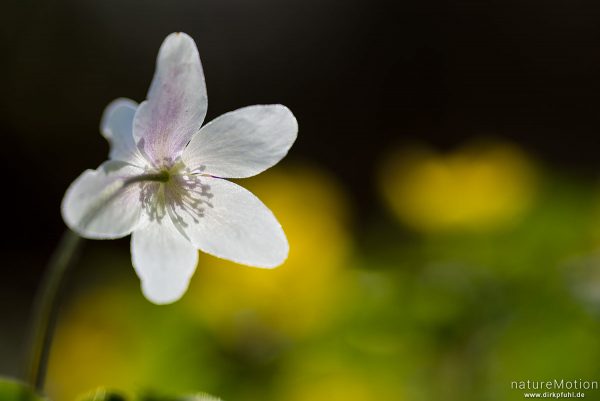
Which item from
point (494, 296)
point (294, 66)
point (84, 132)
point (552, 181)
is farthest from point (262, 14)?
point (494, 296)

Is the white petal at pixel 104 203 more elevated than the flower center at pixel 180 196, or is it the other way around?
the flower center at pixel 180 196

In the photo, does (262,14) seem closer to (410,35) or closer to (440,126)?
(410,35)

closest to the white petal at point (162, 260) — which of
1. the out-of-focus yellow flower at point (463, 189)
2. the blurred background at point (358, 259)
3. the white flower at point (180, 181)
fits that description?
the white flower at point (180, 181)

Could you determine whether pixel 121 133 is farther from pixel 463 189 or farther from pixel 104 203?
→ pixel 463 189

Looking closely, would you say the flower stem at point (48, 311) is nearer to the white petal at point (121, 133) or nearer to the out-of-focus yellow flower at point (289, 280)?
the white petal at point (121, 133)

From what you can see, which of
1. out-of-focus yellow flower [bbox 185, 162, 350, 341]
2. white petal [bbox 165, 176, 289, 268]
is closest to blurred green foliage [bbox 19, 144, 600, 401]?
out-of-focus yellow flower [bbox 185, 162, 350, 341]

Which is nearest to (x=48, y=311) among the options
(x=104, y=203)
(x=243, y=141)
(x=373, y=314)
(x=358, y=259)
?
(x=104, y=203)

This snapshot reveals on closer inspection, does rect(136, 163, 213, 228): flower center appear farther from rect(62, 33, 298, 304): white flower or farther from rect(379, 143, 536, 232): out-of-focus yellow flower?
rect(379, 143, 536, 232): out-of-focus yellow flower
